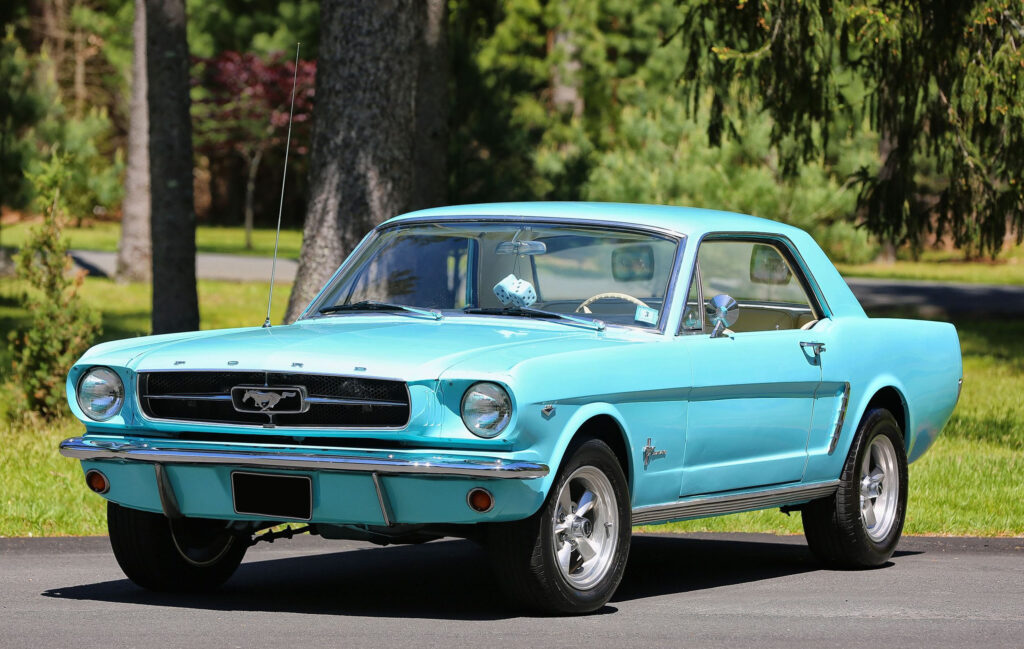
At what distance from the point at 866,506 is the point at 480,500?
3.14m

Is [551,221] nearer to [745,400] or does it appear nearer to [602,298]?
[602,298]

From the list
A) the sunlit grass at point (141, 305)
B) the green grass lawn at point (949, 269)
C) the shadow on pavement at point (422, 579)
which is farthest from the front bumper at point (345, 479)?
the green grass lawn at point (949, 269)

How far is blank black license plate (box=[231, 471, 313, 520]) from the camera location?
6.33 m

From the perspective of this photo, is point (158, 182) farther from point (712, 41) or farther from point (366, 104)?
point (712, 41)

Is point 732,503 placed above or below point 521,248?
below

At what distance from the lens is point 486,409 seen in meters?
6.16

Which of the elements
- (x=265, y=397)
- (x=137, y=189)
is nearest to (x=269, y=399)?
(x=265, y=397)

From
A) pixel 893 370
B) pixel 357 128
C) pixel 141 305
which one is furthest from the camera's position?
pixel 141 305

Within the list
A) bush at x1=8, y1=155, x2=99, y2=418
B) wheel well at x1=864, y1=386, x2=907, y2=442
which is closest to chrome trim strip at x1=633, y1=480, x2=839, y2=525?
wheel well at x1=864, y1=386, x2=907, y2=442

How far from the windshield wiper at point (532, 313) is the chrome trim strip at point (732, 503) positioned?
81cm

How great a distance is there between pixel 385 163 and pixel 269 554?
5563 mm

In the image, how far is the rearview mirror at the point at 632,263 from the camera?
767cm

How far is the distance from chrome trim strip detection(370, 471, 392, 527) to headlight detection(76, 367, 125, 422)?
127 centimetres

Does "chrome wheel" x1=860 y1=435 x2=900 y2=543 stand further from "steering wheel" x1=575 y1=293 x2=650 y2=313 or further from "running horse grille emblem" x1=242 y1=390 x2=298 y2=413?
"running horse grille emblem" x1=242 y1=390 x2=298 y2=413
